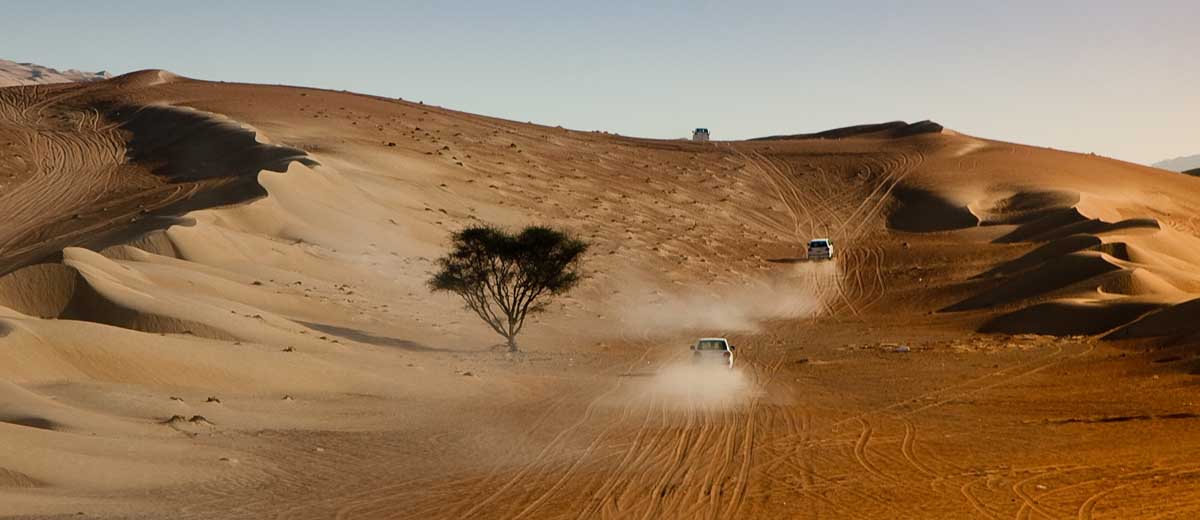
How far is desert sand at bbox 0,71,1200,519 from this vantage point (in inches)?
800

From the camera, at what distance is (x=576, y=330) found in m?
49.7

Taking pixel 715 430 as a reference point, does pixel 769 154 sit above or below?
above

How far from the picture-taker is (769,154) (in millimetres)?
99062

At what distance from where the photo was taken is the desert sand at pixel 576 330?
2031cm

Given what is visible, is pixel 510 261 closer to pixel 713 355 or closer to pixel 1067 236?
pixel 713 355

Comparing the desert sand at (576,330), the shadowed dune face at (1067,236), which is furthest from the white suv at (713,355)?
the shadowed dune face at (1067,236)

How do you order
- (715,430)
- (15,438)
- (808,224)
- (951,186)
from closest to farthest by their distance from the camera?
(15,438) < (715,430) < (808,224) < (951,186)

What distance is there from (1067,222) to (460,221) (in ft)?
107

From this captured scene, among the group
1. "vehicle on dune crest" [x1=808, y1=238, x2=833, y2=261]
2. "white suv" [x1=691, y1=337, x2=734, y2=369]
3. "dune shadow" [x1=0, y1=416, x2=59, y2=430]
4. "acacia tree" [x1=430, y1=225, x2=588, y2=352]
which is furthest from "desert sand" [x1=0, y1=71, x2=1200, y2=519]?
"acacia tree" [x1=430, y1=225, x2=588, y2=352]

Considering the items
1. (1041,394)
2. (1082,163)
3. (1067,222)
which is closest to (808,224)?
(1067,222)

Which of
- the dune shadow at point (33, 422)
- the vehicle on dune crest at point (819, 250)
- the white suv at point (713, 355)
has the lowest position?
the white suv at point (713, 355)

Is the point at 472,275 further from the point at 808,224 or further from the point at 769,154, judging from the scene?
the point at 769,154

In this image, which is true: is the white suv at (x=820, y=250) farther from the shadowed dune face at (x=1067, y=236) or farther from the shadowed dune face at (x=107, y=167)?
the shadowed dune face at (x=107, y=167)

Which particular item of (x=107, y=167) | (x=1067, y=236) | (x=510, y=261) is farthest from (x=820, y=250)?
(x=107, y=167)
